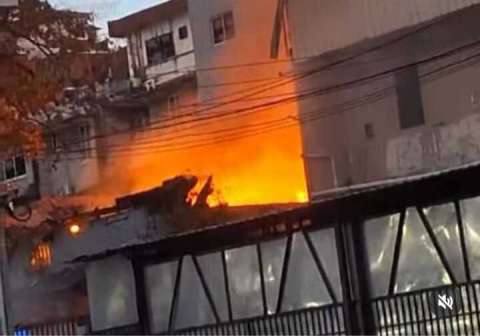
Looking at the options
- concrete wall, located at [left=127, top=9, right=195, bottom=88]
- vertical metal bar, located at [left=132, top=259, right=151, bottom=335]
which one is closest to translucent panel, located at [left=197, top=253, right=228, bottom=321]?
vertical metal bar, located at [left=132, top=259, right=151, bottom=335]

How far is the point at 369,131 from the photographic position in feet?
118

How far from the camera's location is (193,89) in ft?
161

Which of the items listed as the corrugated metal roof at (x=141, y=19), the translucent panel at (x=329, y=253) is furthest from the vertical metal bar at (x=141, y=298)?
the corrugated metal roof at (x=141, y=19)

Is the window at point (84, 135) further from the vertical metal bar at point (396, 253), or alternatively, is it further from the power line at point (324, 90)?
the vertical metal bar at point (396, 253)

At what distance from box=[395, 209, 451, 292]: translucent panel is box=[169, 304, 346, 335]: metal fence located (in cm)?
112

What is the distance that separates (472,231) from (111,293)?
875cm

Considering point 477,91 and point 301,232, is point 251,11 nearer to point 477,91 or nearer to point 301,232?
point 477,91

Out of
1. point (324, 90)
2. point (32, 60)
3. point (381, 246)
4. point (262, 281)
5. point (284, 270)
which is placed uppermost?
point (324, 90)

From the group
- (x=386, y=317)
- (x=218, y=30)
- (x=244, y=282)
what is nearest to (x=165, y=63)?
(x=218, y=30)

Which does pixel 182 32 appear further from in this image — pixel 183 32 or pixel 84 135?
pixel 84 135

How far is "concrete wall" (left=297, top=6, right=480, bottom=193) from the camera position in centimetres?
3180

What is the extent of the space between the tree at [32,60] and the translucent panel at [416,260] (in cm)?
767

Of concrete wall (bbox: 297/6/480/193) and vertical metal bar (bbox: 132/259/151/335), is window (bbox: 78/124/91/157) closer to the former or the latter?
concrete wall (bbox: 297/6/480/193)

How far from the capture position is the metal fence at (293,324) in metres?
18.9
